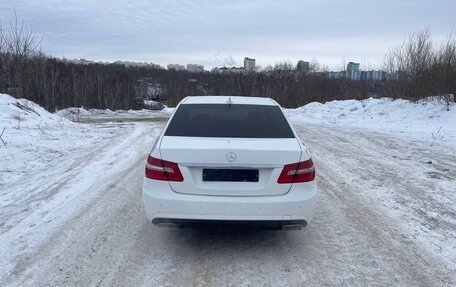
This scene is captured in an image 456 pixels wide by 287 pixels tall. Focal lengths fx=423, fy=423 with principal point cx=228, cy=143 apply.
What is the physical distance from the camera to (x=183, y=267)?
3996mm

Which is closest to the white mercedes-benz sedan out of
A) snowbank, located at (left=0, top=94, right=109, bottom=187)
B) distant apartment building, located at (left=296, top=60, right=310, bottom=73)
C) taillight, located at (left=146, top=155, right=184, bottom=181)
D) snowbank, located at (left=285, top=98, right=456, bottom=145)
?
taillight, located at (left=146, top=155, right=184, bottom=181)

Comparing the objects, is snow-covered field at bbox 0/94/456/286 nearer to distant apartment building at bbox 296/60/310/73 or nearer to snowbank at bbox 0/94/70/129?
snowbank at bbox 0/94/70/129

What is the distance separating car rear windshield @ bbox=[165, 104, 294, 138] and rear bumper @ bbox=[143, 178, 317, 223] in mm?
773

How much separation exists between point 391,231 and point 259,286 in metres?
2.15

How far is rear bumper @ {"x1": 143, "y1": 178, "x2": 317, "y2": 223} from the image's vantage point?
4039 millimetres

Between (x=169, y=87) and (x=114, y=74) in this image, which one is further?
(x=169, y=87)

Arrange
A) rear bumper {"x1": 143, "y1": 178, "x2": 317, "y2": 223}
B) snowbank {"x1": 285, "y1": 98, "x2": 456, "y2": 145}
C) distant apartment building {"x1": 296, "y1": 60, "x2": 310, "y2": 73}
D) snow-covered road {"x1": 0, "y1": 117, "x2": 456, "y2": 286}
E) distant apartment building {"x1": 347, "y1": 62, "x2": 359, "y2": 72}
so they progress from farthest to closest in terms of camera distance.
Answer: distant apartment building {"x1": 296, "y1": 60, "x2": 310, "y2": 73} < distant apartment building {"x1": 347, "y1": 62, "x2": 359, "y2": 72} < snowbank {"x1": 285, "y1": 98, "x2": 456, "y2": 145} < rear bumper {"x1": 143, "y1": 178, "x2": 317, "y2": 223} < snow-covered road {"x1": 0, "y1": 117, "x2": 456, "y2": 286}

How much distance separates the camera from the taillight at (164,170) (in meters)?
4.10

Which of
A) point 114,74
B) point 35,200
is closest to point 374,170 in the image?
point 35,200

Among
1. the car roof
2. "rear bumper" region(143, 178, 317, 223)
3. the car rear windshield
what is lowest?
"rear bumper" region(143, 178, 317, 223)

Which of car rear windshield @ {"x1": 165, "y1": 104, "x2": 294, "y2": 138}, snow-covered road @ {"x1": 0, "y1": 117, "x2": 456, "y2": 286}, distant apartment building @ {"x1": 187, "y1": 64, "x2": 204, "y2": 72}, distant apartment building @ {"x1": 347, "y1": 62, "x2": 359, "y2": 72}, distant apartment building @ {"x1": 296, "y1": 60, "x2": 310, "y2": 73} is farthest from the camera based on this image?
distant apartment building @ {"x1": 187, "y1": 64, "x2": 204, "y2": 72}

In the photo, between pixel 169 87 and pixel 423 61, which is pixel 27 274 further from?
pixel 169 87

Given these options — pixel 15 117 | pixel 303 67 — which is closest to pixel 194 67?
pixel 303 67

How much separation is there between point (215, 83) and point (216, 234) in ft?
255
